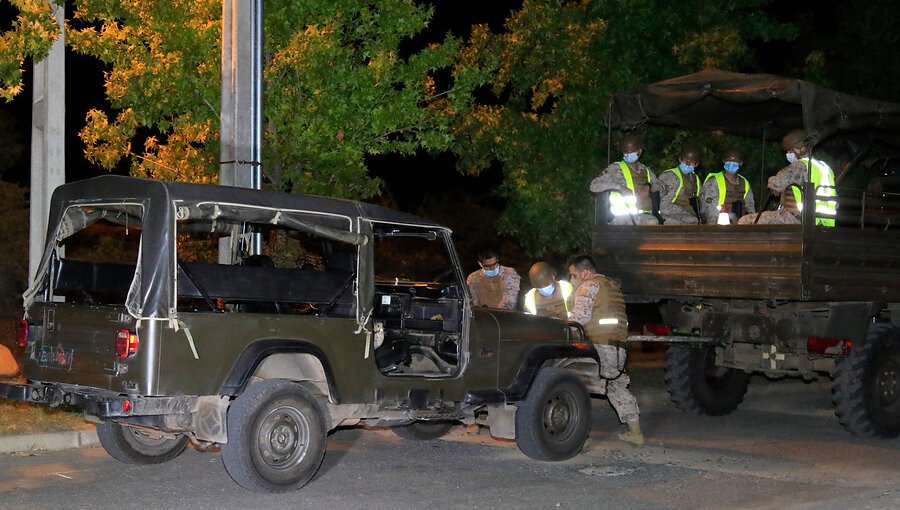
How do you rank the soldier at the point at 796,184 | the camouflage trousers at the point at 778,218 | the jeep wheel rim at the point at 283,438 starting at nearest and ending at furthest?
the jeep wheel rim at the point at 283,438 < the soldier at the point at 796,184 < the camouflage trousers at the point at 778,218

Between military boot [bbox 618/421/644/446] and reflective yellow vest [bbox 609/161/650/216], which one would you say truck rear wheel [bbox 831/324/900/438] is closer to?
military boot [bbox 618/421/644/446]

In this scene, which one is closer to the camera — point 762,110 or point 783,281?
point 783,281

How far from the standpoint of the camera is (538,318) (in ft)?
31.7

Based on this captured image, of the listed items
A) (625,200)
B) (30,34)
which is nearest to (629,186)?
(625,200)

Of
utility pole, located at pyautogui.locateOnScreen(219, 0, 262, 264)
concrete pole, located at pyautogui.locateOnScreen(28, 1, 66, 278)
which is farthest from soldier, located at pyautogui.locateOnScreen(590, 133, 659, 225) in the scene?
concrete pole, located at pyautogui.locateOnScreen(28, 1, 66, 278)

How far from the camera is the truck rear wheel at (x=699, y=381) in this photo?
41.0ft

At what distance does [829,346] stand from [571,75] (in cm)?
523

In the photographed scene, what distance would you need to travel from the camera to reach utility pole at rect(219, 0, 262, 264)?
10602 mm

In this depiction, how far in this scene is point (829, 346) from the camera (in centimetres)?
1099

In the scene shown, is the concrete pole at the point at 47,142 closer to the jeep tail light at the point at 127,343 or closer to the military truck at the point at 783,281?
the jeep tail light at the point at 127,343

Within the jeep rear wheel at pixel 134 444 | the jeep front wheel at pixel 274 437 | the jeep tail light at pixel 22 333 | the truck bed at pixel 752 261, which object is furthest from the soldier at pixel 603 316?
the jeep tail light at pixel 22 333

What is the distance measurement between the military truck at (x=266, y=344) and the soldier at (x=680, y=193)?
9.00ft

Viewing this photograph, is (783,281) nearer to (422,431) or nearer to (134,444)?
(422,431)

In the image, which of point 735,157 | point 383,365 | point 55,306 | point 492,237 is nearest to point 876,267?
point 735,157
